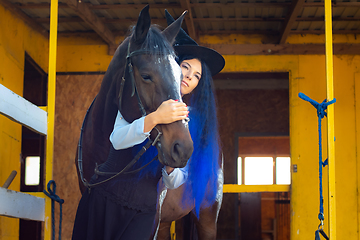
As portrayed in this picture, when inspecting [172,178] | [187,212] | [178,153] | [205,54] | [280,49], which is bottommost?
[187,212]

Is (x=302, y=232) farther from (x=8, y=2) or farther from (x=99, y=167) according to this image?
(x=8, y=2)

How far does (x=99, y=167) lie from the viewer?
6.71ft

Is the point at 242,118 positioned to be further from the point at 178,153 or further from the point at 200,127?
the point at 178,153

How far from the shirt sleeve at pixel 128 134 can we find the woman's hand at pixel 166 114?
40 millimetres

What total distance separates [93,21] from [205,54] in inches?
88.5

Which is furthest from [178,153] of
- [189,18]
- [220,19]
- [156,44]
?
[220,19]

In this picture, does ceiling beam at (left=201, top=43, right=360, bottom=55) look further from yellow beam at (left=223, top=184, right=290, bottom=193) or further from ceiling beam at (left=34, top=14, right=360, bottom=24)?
yellow beam at (left=223, top=184, right=290, bottom=193)

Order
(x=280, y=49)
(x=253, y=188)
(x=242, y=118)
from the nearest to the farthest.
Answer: (x=253, y=188) < (x=280, y=49) < (x=242, y=118)

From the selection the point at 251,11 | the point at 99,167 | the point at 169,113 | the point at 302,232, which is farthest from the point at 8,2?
the point at 302,232

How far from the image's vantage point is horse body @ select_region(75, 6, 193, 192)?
5.48ft

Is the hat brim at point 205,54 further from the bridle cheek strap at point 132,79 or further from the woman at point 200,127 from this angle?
the bridle cheek strap at point 132,79

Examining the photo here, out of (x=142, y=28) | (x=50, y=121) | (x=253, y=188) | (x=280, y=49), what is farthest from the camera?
(x=280, y=49)

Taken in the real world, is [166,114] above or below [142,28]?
below

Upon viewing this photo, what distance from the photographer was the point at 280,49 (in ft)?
16.8
